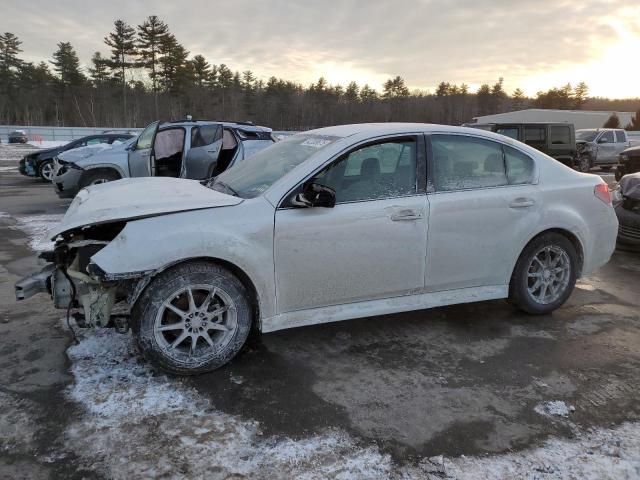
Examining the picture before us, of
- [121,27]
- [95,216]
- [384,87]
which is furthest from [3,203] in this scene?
[384,87]

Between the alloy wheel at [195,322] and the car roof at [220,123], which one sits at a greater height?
the car roof at [220,123]

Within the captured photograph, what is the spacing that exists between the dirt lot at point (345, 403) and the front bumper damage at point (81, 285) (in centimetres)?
42

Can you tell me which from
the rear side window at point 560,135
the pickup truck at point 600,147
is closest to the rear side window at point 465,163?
the rear side window at point 560,135

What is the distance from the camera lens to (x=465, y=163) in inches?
155

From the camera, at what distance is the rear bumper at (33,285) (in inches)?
128

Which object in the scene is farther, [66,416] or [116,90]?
[116,90]

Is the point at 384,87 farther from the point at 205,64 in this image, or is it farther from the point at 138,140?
the point at 138,140

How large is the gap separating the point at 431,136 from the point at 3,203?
1011 cm

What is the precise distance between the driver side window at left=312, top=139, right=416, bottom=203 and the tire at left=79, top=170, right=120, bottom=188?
22.8 feet

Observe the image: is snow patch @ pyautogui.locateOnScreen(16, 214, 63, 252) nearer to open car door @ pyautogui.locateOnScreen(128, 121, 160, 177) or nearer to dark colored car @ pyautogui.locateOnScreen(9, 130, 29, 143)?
open car door @ pyautogui.locateOnScreen(128, 121, 160, 177)

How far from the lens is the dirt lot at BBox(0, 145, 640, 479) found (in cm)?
244

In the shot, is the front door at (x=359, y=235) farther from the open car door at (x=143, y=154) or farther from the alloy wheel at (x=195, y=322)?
the open car door at (x=143, y=154)

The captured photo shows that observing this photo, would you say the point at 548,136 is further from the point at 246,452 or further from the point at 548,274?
the point at 246,452

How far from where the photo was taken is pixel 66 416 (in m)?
2.77
